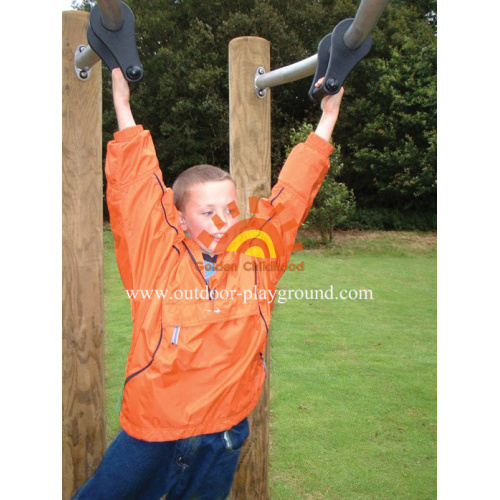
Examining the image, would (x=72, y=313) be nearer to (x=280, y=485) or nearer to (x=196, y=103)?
(x=280, y=485)

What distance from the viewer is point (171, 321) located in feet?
4.45

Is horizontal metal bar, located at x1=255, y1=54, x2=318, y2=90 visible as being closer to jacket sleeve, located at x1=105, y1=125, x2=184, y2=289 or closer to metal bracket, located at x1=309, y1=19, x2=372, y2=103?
metal bracket, located at x1=309, y1=19, x2=372, y2=103

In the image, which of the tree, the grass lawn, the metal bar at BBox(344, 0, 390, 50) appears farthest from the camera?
the tree

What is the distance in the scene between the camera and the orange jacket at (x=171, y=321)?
135 centimetres

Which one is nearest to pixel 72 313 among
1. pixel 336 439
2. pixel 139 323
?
pixel 139 323

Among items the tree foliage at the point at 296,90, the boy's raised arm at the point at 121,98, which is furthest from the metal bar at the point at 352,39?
the tree foliage at the point at 296,90

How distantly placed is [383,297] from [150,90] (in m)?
7.30

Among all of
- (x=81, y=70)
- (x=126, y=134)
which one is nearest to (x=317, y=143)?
(x=126, y=134)

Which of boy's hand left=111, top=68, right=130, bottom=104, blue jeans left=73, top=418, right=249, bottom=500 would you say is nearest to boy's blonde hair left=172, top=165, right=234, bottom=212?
boy's hand left=111, top=68, right=130, bottom=104

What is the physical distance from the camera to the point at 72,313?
1.71 metres

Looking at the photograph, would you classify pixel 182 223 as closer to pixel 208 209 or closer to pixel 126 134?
pixel 208 209

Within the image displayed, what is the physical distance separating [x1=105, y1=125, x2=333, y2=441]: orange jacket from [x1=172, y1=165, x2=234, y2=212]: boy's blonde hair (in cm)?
11

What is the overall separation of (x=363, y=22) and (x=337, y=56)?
0.12m

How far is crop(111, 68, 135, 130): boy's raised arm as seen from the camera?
1.42 metres
